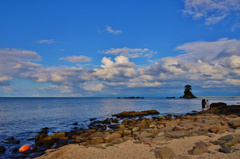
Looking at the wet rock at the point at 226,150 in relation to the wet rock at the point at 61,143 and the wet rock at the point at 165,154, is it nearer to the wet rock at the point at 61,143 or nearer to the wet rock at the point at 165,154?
the wet rock at the point at 165,154

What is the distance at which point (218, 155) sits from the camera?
782cm

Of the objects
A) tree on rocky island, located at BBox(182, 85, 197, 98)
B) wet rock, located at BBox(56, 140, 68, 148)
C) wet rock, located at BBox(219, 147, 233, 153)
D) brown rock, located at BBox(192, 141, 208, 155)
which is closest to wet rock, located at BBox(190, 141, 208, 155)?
brown rock, located at BBox(192, 141, 208, 155)

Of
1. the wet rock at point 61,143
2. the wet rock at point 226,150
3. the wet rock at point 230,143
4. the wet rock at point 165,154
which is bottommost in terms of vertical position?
the wet rock at point 61,143

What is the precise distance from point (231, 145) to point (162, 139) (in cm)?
404

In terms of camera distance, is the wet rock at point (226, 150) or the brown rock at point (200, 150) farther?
the brown rock at point (200, 150)

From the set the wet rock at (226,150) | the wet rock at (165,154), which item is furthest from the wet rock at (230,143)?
the wet rock at (165,154)

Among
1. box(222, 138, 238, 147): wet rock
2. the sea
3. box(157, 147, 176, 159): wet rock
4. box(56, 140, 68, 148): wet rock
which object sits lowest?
the sea

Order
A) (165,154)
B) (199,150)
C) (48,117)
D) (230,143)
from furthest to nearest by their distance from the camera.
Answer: (48,117) → (230,143) → (199,150) → (165,154)

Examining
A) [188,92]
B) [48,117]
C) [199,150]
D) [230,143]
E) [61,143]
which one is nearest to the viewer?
[199,150]

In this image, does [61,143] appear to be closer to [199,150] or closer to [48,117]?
[199,150]

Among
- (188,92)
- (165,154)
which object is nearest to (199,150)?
(165,154)

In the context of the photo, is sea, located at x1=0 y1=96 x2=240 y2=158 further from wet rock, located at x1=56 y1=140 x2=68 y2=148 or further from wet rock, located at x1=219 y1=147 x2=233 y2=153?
wet rock, located at x1=219 y1=147 x2=233 y2=153

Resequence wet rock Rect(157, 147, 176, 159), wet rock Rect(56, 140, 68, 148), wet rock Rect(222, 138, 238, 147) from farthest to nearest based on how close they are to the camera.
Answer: wet rock Rect(56, 140, 68, 148) < wet rock Rect(222, 138, 238, 147) < wet rock Rect(157, 147, 176, 159)

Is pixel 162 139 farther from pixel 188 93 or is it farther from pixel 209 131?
pixel 188 93
